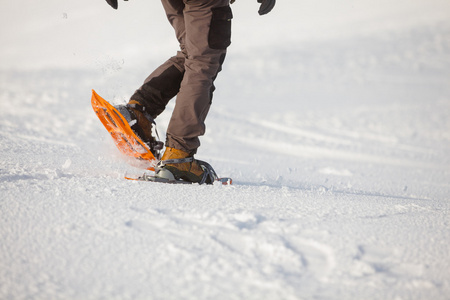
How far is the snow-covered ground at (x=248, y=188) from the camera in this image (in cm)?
105

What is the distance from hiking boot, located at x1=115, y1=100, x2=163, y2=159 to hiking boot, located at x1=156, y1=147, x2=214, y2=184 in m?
0.23

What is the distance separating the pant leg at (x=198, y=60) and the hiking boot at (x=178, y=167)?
0.04m

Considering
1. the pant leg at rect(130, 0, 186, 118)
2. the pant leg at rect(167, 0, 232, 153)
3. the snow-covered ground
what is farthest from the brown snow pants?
the snow-covered ground

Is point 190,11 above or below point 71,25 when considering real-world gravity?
below

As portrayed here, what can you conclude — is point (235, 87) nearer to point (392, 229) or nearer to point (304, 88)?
point (304, 88)

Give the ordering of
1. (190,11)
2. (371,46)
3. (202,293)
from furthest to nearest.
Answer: (371,46), (190,11), (202,293)

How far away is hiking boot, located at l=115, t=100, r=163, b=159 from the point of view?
2.13 meters

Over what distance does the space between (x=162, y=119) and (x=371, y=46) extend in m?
6.86

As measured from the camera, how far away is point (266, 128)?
16.1 ft

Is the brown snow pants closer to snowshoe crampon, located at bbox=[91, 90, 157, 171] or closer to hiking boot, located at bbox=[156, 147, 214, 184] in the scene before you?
hiking boot, located at bbox=[156, 147, 214, 184]

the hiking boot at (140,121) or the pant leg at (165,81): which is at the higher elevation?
the pant leg at (165,81)

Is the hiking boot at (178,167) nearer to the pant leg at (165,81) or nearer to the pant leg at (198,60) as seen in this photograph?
the pant leg at (198,60)

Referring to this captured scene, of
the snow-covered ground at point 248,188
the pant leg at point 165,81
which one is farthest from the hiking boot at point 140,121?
the snow-covered ground at point 248,188

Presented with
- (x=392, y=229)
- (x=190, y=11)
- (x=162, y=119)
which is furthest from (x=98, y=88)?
(x=392, y=229)
